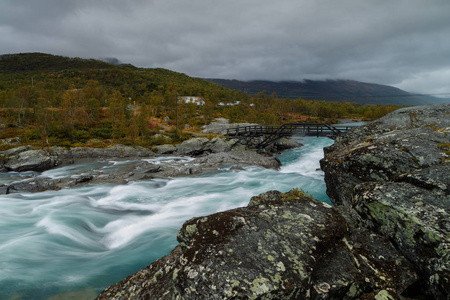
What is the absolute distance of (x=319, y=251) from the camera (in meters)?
4.46

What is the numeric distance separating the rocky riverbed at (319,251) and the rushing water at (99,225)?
4404mm

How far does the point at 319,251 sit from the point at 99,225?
12.8m

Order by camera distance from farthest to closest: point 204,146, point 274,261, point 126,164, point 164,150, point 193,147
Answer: point 204,146 → point 164,150 → point 193,147 → point 126,164 → point 274,261

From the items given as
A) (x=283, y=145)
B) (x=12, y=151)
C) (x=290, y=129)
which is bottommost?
(x=12, y=151)

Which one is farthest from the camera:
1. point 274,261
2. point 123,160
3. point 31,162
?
point 123,160

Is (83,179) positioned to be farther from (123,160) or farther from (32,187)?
(123,160)

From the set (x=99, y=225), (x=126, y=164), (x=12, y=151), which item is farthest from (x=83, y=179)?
(x=12, y=151)

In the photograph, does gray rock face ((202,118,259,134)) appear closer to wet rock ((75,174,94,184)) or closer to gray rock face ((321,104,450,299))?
wet rock ((75,174,94,184))

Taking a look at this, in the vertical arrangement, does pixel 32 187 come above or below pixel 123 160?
above

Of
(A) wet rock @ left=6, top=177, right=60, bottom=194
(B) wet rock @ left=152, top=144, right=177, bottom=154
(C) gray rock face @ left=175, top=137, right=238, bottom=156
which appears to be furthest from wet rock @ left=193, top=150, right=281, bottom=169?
(A) wet rock @ left=6, top=177, right=60, bottom=194

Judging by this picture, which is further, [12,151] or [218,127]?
[218,127]

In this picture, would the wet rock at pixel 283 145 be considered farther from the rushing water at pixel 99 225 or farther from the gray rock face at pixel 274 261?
the gray rock face at pixel 274 261

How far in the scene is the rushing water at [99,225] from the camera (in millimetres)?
8375

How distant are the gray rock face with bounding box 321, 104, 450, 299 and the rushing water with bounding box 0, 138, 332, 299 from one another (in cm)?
830
